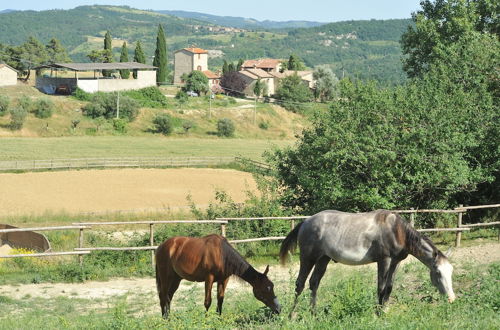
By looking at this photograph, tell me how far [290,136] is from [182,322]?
68068 millimetres

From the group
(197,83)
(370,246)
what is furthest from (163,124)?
(370,246)

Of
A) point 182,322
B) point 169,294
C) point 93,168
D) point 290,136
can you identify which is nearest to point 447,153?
point 169,294

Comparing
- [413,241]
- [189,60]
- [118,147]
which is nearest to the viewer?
[413,241]

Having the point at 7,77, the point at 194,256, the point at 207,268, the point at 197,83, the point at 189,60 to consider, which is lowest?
the point at 197,83

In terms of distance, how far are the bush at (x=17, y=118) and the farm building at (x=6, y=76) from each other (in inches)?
650

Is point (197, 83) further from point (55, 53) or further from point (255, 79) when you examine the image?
point (55, 53)

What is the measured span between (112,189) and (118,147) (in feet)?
63.1

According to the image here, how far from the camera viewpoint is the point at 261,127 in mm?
77500

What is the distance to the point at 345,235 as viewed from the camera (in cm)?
1074

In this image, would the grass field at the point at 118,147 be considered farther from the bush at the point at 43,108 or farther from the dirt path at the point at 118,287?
the dirt path at the point at 118,287

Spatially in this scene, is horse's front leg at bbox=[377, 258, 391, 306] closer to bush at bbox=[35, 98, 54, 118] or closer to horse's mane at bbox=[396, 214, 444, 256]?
horse's mane at bbox=[396, 214, 444, 256]

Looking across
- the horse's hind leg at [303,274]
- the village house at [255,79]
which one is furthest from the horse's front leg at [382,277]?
the village house at [255,79]

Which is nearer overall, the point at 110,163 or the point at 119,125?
the point at 110,163

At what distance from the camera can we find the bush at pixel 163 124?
68.5m
